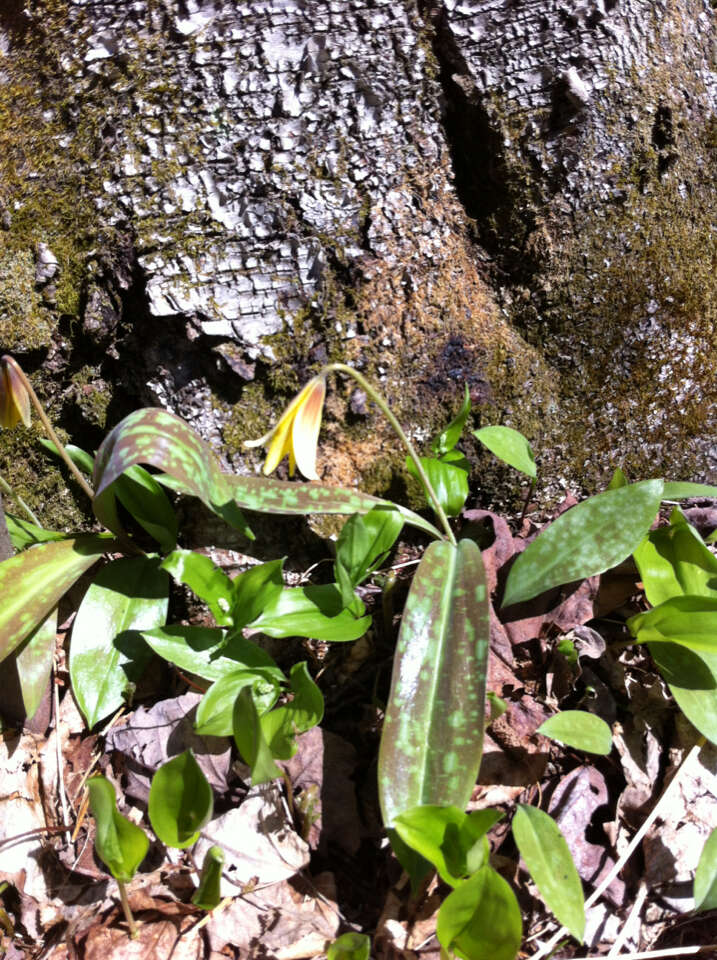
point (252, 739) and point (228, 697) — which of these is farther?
point (228, 697)

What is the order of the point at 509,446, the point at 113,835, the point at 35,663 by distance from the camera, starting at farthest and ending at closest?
the point at 509,446 < the point at 35,663 < the point at 113,835

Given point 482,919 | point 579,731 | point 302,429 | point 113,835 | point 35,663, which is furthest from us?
point 35,663

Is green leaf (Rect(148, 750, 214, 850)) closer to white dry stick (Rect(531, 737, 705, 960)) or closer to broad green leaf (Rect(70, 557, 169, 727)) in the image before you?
broad green leaf (Rect(70, 557, 169, 727))

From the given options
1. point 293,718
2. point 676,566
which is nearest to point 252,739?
point 293,718

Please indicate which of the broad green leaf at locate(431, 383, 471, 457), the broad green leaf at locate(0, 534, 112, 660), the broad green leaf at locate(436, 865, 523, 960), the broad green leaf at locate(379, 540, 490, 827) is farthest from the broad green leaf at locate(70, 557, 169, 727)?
the broad green leaf at locate(436, 865, 523, 960)

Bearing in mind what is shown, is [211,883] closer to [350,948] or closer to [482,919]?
[350,948]
